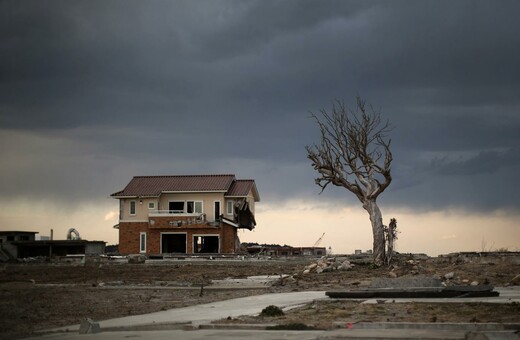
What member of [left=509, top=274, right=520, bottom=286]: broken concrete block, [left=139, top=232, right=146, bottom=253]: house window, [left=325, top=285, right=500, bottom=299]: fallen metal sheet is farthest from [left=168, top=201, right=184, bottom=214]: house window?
[left=325, top=285, right=500, bottom=299]: fallen metal sheet

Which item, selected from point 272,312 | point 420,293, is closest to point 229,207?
point 420,293

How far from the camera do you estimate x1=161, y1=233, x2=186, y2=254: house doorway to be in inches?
3054

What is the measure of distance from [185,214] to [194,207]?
284 cm

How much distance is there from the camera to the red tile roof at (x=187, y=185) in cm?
7681

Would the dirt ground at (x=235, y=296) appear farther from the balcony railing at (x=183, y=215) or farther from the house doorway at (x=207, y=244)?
the house doorway at (x=207, y=244)

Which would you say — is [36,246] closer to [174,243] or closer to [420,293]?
[174,243]

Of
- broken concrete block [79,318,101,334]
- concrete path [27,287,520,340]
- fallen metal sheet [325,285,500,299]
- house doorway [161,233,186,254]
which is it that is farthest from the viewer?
house doorway [161,233,186,254]

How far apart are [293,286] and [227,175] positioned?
48.1 meters

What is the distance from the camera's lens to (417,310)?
1744cm

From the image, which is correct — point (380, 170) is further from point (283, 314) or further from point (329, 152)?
point (283, 314)

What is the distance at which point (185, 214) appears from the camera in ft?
243

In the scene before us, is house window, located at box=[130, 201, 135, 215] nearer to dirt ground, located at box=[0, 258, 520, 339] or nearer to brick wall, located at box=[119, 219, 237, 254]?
brick wall, located at box=[119, 219, 237, 254]

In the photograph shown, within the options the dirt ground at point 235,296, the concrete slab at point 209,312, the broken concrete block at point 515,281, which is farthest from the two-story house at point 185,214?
the concrete slab at point 209,312

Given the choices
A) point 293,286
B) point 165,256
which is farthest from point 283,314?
point 165,256
